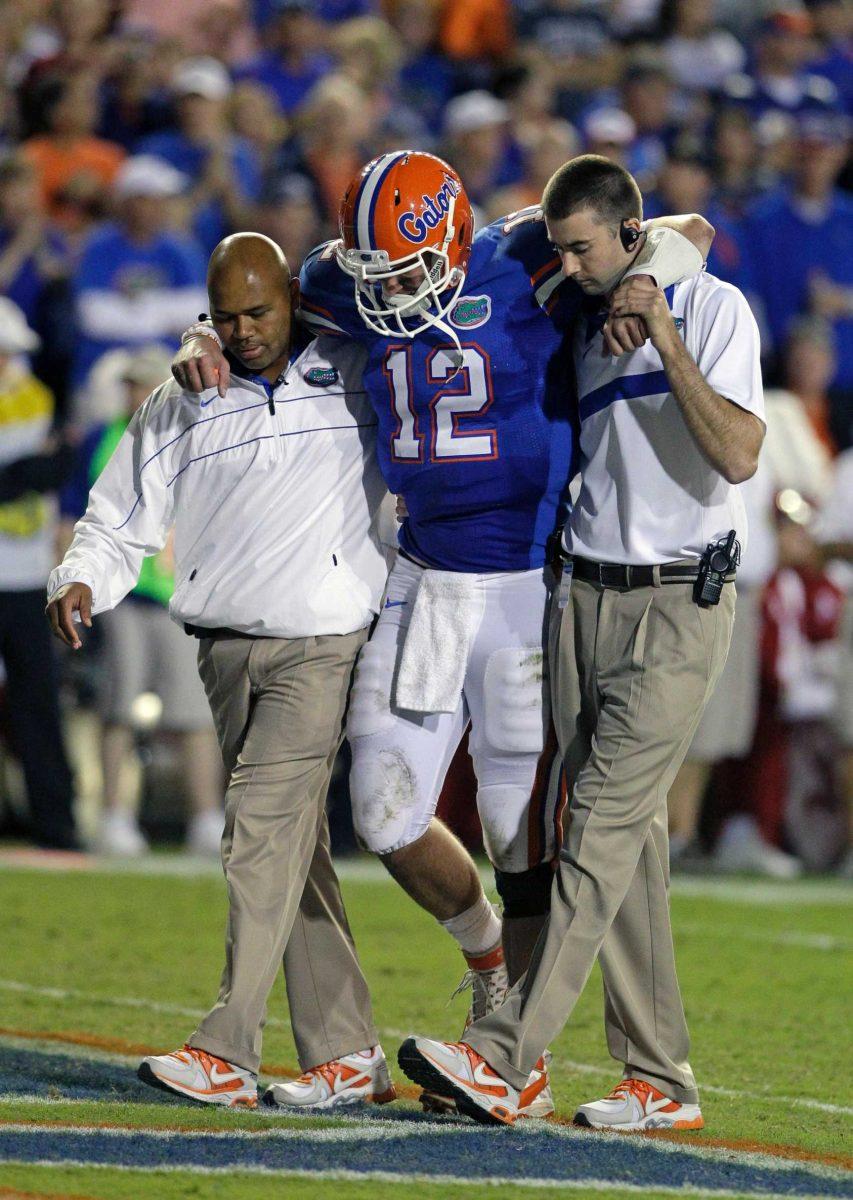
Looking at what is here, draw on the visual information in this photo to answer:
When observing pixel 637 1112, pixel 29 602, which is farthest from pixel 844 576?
pixel 637 1112

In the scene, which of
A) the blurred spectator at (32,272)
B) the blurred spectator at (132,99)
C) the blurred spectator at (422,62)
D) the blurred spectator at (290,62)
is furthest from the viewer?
the blurred spectator at (422,62)

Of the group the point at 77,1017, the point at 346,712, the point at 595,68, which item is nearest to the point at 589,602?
the point at 346,712

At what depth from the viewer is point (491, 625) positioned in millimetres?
4785

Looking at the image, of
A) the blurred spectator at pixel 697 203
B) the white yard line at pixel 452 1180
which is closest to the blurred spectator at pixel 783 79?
the blurred spectator at pixel 697 203

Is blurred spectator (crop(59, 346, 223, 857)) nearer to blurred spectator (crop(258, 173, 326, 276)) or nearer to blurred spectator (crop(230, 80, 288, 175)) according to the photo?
blurred spectator (crop(258, 173, 326, 276))

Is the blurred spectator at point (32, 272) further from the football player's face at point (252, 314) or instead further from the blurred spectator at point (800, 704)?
the football player's face at point (252, 314)

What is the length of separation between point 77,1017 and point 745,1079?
76.5 inches

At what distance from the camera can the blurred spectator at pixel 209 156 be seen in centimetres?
1123

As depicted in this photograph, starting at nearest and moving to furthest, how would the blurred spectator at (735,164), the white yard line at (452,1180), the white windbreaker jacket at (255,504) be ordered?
the white yard line at (452,1180) → the white windbreaker jacket at (255,504) → the blurred spectator at (735,164)

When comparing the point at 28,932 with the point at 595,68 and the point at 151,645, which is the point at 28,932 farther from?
the point at 595,68

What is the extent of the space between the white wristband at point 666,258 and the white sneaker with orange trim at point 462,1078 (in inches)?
67.5

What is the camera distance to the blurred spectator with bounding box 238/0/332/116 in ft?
41.8

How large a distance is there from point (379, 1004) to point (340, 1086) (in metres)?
1.40

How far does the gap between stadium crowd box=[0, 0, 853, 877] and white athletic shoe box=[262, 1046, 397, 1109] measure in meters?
4.39
